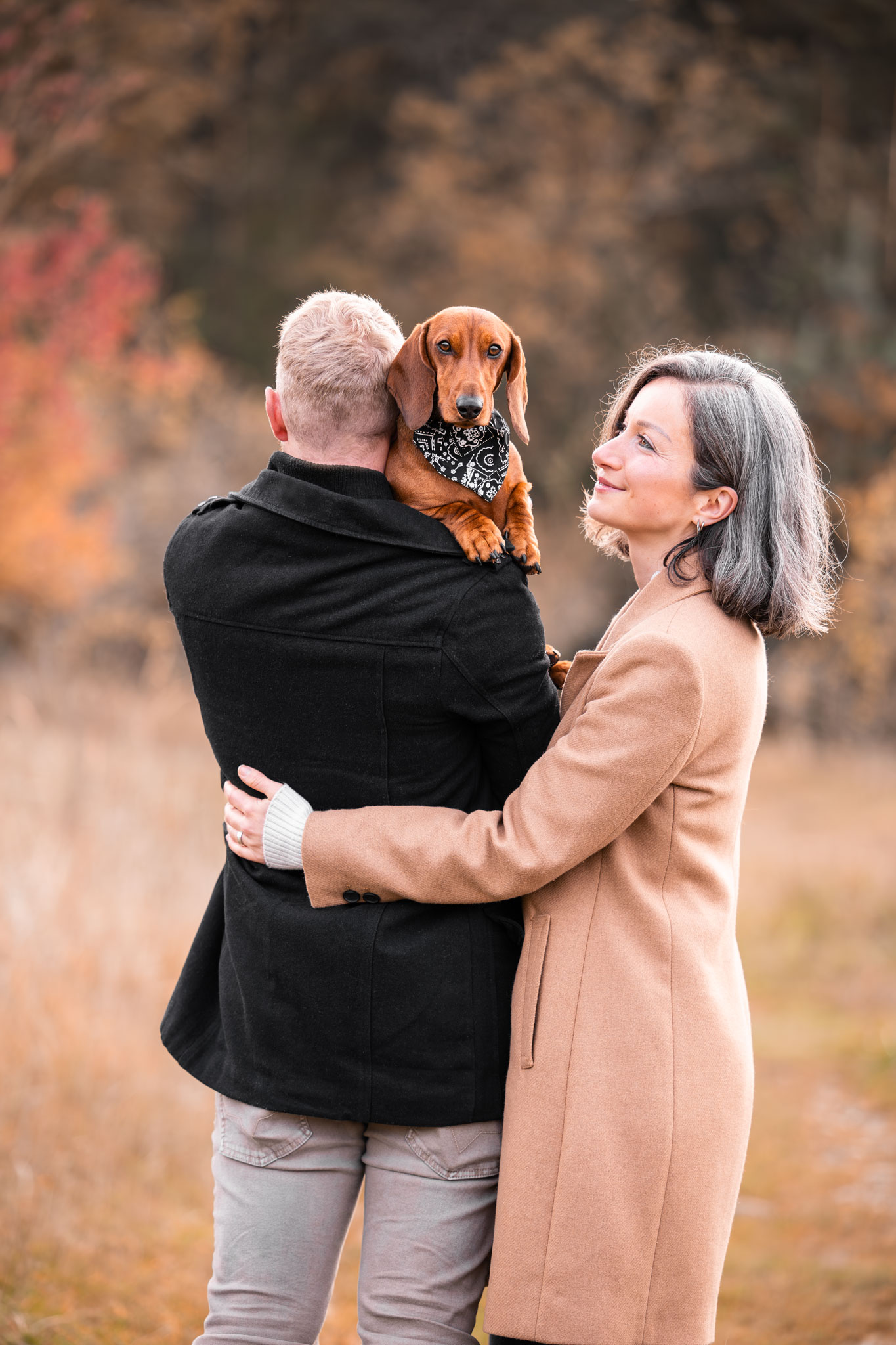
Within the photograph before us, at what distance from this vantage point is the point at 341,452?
1860mm

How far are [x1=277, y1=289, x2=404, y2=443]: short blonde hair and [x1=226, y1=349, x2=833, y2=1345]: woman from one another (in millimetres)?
487

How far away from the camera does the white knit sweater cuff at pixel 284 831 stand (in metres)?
1.82

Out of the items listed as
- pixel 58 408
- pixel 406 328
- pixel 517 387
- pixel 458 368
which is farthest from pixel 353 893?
pixel 406 328

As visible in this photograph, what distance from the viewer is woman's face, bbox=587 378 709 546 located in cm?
191

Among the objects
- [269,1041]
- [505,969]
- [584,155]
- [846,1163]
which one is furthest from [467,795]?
[584,155]

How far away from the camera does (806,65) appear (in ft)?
59.6

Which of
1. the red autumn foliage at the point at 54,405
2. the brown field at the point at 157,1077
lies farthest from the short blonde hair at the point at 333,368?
the red autumn foliage at the point at 54,405

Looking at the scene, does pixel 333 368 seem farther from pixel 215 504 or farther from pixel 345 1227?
pixel 345 1227

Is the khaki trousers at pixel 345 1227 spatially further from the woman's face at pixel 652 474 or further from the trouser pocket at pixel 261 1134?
the woman's face at pixel 652 474

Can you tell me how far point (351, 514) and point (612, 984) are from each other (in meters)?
0.74

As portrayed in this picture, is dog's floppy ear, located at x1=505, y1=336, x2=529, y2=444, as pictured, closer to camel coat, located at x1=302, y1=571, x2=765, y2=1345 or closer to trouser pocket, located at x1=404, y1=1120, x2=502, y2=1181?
camel coat, located at x1=302, y1=571, x2=765, y2=1345

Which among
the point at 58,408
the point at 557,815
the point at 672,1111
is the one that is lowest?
the point at 672,1111

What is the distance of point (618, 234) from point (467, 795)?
1668 centimetres

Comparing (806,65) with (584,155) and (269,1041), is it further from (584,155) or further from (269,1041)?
(269,1041)
